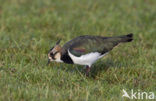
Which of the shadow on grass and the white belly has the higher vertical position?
the white belly

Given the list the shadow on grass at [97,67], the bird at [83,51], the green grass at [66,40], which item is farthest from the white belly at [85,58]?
the shadow on grass at [97,67]

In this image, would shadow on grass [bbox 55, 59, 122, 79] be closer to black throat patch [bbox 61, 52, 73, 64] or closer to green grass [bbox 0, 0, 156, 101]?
green grass [bbox 0, 0, 156, 101]

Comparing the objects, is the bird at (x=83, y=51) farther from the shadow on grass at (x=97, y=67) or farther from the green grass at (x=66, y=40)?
the shadow on grass at (x=97, y=67)

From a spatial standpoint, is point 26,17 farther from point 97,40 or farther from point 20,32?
point 97,40

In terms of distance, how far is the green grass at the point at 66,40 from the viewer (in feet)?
20.3

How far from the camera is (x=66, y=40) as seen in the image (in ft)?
31.0

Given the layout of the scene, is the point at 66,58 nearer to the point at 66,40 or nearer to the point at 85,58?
the point at 85,58

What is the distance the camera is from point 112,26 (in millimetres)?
10586

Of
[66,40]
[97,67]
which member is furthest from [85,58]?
[66,40]

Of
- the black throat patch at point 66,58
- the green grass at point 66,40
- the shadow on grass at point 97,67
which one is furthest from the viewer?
→ the shadow on grass at point 97,67

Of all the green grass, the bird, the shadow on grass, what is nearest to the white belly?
the bird

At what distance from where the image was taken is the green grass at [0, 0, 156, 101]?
618 cm

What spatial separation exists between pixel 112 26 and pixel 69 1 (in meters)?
2.49

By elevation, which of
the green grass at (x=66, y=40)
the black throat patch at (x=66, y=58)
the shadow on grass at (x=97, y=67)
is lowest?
the shadow on grass at (x=97, y=67)
